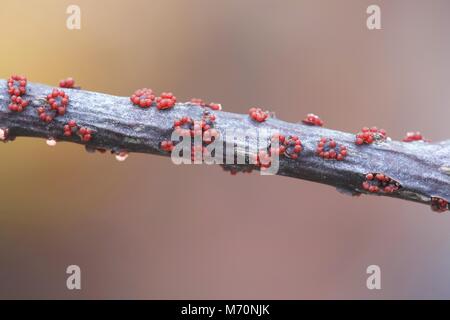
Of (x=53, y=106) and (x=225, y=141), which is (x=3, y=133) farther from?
(x=225, y=141)

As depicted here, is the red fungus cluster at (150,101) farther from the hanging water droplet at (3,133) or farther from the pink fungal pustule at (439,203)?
the pink fungal pustule at (439,203)

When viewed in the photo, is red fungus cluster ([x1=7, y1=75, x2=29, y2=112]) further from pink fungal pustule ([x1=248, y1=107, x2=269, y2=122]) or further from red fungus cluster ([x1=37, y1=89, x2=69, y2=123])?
pink fungal pustule ([x1=248, y1=107, x2=269, y2=122])

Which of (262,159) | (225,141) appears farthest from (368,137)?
(225,141)

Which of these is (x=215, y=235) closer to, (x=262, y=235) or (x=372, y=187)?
(x=262, y=235)

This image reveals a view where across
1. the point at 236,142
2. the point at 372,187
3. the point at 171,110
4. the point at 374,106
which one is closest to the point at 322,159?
the point at 372,187

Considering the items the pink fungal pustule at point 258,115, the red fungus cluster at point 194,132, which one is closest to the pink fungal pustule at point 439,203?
the pink fungal pustule at point 258,115

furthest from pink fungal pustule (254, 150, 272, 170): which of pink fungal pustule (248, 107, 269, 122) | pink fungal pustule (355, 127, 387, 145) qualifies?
pink fungal pustule (355, 127, 387, 145)

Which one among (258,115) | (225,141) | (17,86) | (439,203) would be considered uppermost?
(17,86)
